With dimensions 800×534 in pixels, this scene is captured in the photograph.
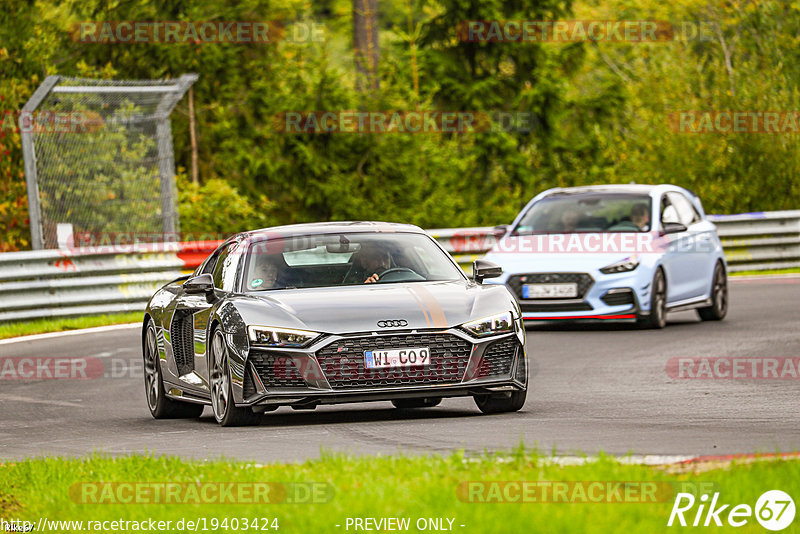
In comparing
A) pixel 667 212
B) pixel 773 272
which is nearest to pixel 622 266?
pixel 667 212

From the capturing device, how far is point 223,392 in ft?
34.0

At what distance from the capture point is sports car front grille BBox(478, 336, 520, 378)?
1022 cm

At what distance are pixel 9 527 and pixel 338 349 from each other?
3.26 metres

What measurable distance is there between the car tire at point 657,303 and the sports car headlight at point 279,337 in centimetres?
864

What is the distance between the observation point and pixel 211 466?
25.4 ft

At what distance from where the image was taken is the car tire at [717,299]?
19.2 metres

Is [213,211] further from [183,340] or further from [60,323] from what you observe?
[183,340]

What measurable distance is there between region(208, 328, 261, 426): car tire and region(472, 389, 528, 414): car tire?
1568 millimetres

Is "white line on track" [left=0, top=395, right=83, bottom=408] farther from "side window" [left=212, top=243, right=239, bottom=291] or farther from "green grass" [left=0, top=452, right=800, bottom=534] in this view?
"green grass" [left=0, top=452, right=800, bottom=534]

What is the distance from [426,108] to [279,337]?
23.7 metres

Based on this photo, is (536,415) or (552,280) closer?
(536,415)

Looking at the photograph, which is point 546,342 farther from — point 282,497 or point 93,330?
point 282,497

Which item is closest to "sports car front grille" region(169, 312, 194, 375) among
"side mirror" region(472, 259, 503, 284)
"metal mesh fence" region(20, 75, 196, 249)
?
"side mirror" region(472, 259, 503, 284)

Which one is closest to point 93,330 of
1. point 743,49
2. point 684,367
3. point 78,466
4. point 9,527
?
point 684,367
